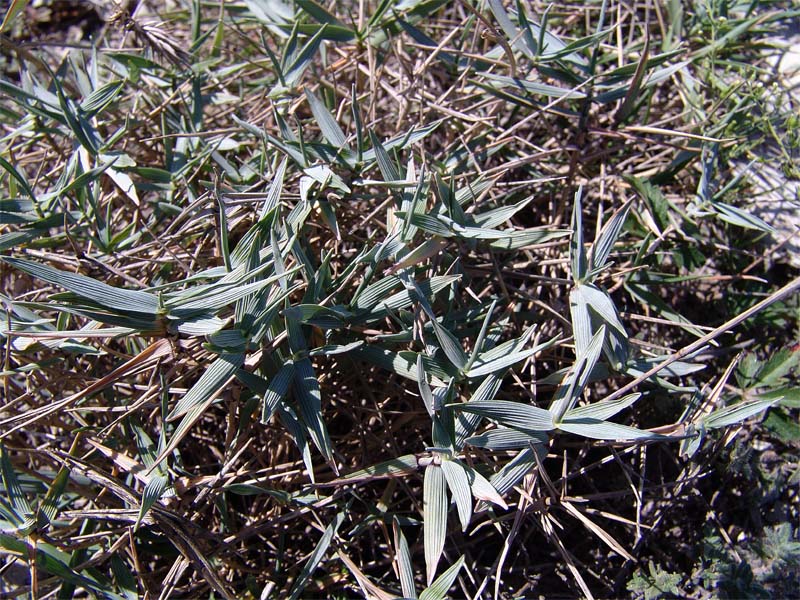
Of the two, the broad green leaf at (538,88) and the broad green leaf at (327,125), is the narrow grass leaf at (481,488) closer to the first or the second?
the broad green leaf at (327,125)

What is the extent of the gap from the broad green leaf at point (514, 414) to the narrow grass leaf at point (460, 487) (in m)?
0.11

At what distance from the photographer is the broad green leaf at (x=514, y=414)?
108 cm

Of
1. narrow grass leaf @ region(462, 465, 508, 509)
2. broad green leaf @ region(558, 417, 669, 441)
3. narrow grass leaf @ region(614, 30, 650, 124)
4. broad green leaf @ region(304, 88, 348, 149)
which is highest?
broad green leaf @ region(304, 88, 348, 149)

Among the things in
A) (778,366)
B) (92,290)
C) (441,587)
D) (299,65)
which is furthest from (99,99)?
(778,366)

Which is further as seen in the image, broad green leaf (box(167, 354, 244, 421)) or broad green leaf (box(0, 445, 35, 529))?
broad green leaf (box(0, 445, 35, 529))

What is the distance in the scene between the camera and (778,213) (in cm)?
158

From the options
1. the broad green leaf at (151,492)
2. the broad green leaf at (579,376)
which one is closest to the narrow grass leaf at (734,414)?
the broad green leaf at (579,376)

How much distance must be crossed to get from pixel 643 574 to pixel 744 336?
0.64 m

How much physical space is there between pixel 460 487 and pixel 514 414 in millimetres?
155

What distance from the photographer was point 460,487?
3.47 feet

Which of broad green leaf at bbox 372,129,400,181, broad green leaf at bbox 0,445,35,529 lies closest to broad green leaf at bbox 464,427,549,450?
broad green leaf at bbox 372,129,400,181

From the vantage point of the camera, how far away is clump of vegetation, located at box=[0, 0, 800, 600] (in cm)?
113

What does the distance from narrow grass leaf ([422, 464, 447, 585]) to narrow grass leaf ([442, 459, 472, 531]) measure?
0.08 feet

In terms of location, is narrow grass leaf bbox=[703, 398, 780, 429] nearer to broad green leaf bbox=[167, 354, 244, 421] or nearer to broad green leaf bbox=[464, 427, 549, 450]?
broad green leaf bbox=[464, 427, 549, 450]
